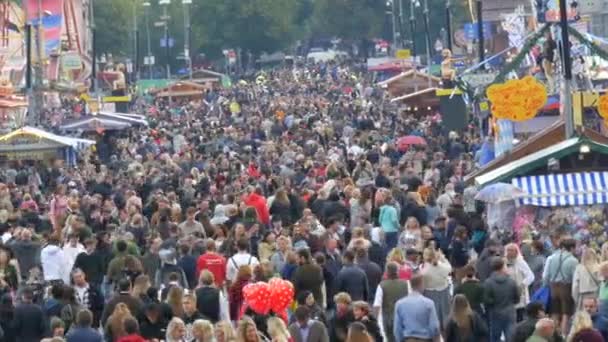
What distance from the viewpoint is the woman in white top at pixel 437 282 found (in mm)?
24047

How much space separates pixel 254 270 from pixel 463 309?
10.7 ft

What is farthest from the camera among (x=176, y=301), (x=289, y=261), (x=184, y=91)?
(x=184, y=91)

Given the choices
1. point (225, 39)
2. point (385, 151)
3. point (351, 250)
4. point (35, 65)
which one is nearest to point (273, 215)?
point (351, 250)

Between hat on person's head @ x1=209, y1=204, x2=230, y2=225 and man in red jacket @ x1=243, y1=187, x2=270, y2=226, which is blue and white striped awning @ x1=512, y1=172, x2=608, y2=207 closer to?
man in red jacket @ x1=243, y1=187, x2=270, y2=226

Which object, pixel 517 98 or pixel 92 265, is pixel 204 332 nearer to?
pixel 92 265

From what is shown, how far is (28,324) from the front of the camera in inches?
890

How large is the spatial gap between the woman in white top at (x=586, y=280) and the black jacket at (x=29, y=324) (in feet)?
16.8

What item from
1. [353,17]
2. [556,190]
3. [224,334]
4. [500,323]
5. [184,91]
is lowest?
[500,323]

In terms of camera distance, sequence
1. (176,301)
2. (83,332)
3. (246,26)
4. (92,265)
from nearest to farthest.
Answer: (83,332)
(176,301)
(92,265)
(246,26)

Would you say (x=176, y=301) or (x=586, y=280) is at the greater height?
(x=176, y=301)

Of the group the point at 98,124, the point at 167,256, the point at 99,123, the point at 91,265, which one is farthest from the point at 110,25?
the point at 167,256

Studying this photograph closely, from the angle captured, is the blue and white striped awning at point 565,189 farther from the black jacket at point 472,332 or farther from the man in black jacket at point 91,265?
the black jacket at point 472,332

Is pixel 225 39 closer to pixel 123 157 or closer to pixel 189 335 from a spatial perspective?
pixel 123 157

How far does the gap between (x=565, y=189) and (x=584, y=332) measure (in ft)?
38.3
